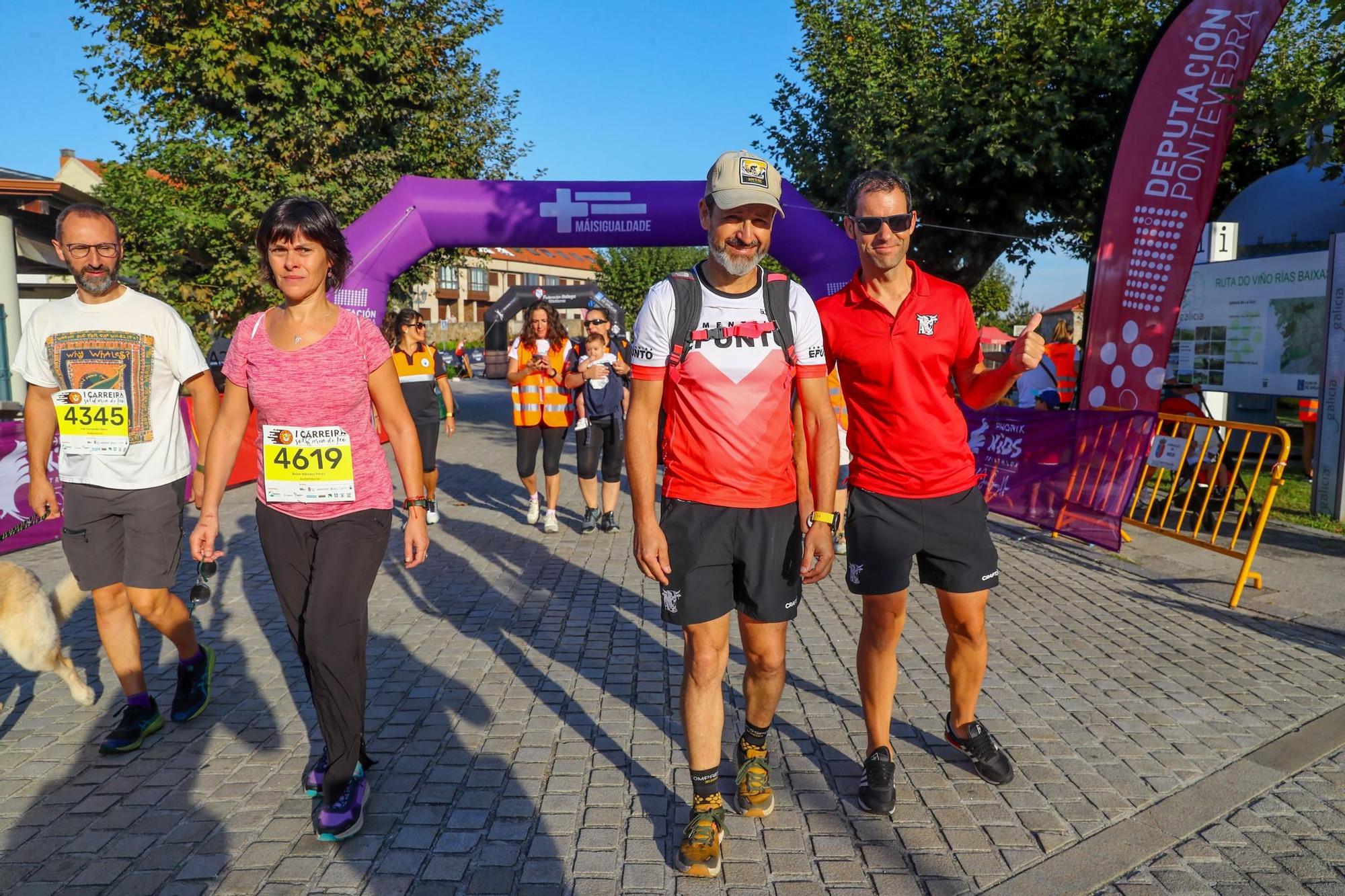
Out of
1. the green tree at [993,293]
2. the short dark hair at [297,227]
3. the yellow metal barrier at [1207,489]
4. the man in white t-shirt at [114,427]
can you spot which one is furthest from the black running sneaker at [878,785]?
the green tree at [993,293]

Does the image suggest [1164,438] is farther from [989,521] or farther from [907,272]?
[907,272]

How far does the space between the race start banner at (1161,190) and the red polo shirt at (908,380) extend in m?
5.14

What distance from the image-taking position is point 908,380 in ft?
10.6

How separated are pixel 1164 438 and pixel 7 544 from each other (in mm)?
9706

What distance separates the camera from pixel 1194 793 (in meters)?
3.36

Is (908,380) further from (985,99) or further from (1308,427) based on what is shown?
(985,99)

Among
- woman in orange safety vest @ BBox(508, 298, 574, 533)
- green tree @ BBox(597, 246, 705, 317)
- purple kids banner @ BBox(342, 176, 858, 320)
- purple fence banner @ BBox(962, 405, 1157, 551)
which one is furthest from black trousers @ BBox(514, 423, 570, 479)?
green tree @ BBox(597, 246, 705, 317)

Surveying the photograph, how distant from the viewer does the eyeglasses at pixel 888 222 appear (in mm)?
3180

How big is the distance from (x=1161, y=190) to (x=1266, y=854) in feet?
19.9

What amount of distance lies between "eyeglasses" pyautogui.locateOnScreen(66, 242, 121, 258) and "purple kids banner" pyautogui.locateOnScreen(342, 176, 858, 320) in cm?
633

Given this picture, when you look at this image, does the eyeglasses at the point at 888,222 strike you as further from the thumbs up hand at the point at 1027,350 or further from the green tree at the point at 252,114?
the green tree at the point at 252,114

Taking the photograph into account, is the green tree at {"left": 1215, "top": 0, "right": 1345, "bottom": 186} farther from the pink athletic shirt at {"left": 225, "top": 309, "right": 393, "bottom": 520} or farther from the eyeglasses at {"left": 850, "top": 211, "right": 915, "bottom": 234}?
the pink athletic shirt at {"left": 225, "top": 309, "right": 393, "bottom": 520}

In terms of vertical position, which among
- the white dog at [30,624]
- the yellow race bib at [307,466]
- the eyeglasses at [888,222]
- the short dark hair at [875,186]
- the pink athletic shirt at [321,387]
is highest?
the short dark hair at [875,186]

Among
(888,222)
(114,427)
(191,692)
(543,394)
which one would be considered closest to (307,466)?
(114,427)
